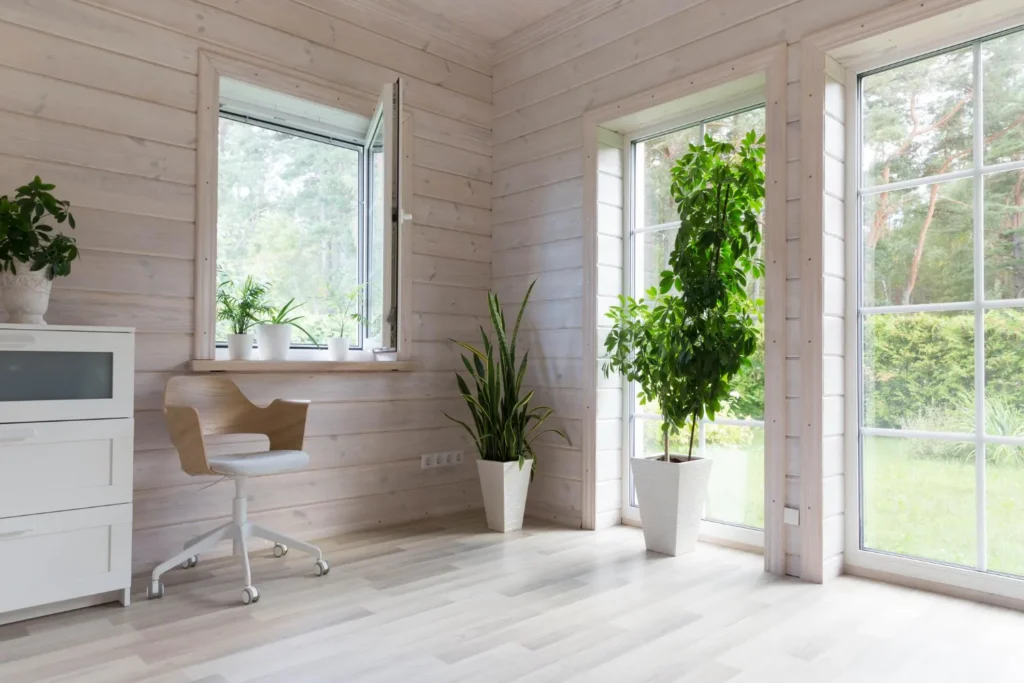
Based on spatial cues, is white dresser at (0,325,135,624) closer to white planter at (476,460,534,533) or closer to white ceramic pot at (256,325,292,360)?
white ceramic pot at (256,325,292,360)

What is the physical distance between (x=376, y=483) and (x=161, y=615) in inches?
52.9

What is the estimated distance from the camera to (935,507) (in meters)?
2.60

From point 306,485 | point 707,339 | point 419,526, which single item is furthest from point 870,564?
point 306,485

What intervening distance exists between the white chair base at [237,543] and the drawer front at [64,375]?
20.9 inches

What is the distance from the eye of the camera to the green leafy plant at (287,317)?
129 inches

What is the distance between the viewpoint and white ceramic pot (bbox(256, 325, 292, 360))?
10.4 ft

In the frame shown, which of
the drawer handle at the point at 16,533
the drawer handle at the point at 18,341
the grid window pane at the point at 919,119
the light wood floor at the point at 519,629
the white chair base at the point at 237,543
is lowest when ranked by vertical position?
the light wood floor at the point at 519,629

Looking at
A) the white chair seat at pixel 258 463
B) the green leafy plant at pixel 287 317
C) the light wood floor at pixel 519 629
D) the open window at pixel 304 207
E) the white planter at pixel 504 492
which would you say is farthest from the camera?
the white planter at pixel 504 492

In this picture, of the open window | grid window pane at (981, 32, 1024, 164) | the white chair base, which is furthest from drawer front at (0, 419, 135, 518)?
grid window pane at (981, 32, 1024, 164)

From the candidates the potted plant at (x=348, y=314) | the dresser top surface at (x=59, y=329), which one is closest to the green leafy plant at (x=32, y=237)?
the dresser top surface at (x=59, y=329)

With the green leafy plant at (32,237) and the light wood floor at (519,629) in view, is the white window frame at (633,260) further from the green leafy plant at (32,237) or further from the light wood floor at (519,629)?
the green leafy plant at (32,237)

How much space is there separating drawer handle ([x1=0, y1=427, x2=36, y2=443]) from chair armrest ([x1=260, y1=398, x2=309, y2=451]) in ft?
2.94

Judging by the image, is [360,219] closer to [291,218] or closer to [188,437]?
[291,218]

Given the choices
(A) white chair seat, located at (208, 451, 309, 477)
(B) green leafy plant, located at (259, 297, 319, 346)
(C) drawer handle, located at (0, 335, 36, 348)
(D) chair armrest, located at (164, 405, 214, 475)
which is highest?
(B) green leafy plant, located at (259, 297, 319, 346)
